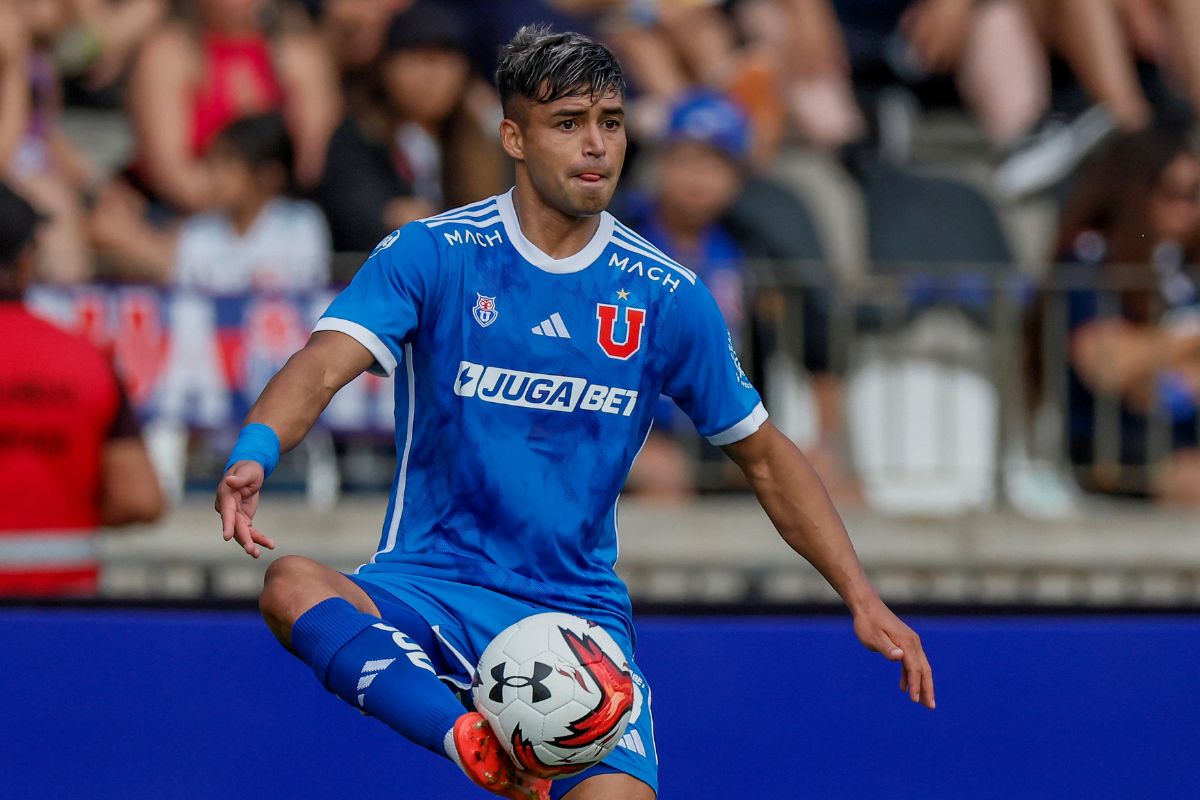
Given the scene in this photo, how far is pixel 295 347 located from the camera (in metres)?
9.02

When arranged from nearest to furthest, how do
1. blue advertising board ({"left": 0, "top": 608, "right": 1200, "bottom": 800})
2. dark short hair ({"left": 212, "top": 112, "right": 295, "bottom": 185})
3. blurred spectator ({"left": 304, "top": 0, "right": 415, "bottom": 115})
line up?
blue advertising board ({"left": 0, "top": 608, "right": 1200, "bottom": 800}), dark short hair ({"left": 212, "top": 112, "right": 295, "bottom": 185}), blurred spectator ({"left": 304, "top": 0, "right": 415, "bottom": 115})

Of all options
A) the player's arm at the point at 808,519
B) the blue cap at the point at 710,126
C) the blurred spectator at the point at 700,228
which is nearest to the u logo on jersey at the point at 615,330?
the player's arm at the point at 808,519

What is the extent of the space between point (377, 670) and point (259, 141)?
237 inches

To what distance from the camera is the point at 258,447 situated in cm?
434

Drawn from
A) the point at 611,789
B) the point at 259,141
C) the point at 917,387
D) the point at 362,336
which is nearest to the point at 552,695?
the point at 611,789

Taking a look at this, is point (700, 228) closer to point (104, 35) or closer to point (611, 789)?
point (104, 35)

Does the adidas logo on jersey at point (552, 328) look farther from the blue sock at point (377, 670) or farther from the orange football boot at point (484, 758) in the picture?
Result: the orange football boot at point (484, 758)

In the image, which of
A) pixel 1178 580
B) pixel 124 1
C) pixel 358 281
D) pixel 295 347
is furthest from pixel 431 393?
pixel 124 1

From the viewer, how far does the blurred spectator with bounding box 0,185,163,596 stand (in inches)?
286

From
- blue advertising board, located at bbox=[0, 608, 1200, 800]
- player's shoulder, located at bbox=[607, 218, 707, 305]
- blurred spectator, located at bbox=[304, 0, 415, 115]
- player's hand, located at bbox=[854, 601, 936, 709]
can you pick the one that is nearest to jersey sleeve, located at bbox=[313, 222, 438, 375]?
player's shoulder, located at bbox=[607, 218, 707, 305]

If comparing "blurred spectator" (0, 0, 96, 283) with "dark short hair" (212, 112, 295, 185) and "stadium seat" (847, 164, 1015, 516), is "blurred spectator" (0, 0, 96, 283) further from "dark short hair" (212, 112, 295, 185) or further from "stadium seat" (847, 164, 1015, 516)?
"stadium seat" (847, 164, 1015, 516)

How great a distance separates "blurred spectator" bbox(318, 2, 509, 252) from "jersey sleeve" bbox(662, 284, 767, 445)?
193 inches

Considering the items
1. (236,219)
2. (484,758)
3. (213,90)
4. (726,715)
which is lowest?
(726,715)

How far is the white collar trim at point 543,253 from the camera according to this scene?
4996 mm
